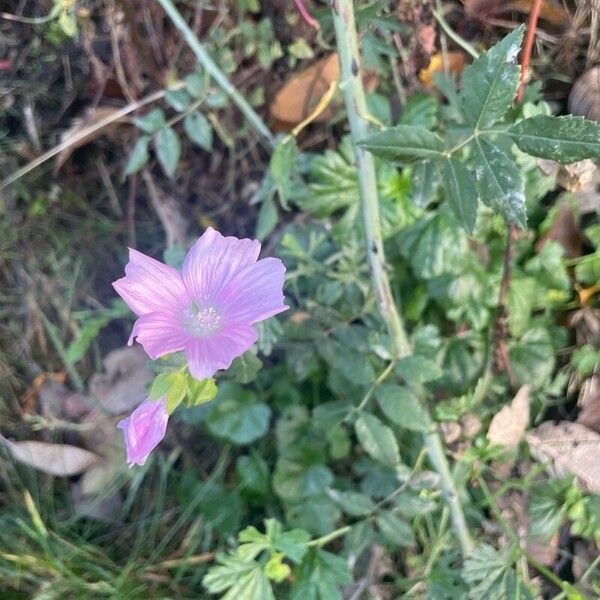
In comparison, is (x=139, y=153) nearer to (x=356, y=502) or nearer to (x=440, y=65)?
(x=440, y=65)

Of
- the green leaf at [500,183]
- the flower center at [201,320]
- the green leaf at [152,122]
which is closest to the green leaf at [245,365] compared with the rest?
the flower center at [201,320]

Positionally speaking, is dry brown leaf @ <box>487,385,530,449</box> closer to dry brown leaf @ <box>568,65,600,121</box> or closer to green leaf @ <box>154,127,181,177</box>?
dry brown leaf @ <box>568,65,600,121</box>

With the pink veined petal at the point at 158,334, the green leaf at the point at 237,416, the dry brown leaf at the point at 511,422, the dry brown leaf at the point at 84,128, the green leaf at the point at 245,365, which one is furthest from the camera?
the dry brown leaf at the point at 84,128

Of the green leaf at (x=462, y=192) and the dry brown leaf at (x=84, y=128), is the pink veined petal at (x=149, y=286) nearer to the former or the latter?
the green leaf at (x=462, y=192)

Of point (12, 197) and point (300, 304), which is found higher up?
point (12, 197)

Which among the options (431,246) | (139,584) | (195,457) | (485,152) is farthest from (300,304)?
(139,584)

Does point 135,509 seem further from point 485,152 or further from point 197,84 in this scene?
point 485,152

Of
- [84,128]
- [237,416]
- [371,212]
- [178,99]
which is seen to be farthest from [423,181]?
[84,128]

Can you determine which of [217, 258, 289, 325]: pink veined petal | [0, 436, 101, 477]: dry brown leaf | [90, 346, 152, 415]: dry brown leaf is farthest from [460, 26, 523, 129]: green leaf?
[0, 436, 101, 477]: dry brown leaf
